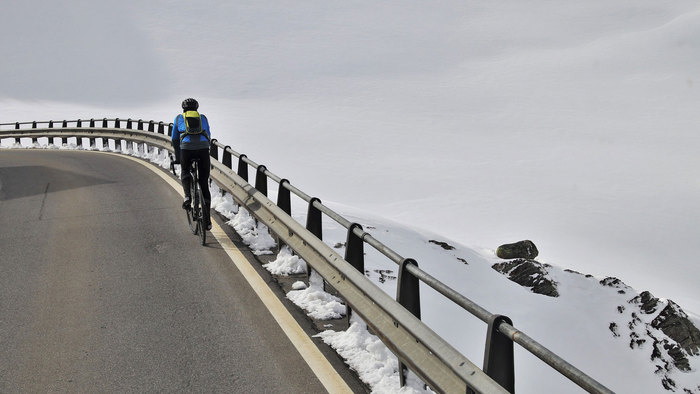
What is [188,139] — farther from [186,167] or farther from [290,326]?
[290,326]

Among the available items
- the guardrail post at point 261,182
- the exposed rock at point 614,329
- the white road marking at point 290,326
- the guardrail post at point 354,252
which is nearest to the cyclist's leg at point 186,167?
the white road marking at point 290,326

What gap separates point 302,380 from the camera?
6180 mm

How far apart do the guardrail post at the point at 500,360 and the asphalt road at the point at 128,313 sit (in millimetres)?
1886

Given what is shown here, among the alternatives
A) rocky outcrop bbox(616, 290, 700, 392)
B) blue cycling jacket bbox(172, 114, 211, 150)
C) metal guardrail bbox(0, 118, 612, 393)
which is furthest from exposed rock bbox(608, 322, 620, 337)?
blue cycling jacket bbox(172, 114, 211, 150)

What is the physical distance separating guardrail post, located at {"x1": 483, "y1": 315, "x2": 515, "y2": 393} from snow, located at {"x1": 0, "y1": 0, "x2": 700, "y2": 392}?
1609 mm

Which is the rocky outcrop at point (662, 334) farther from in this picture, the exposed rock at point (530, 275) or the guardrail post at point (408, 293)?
the guardrail post at point (408, 293)

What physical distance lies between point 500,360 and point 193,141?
730cm

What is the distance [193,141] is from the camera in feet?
35.8

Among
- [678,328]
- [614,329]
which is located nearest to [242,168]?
[614,329]

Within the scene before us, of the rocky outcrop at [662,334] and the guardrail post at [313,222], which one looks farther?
the rocky outcrop at [662,334]

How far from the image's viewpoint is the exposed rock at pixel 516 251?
29.8 m

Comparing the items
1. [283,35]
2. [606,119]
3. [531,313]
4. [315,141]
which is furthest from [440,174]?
[283,35]

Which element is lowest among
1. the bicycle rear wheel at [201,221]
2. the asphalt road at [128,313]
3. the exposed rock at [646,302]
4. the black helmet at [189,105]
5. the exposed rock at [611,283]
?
the exposed rock at [646,302]

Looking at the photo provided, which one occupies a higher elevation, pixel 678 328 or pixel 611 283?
pixel 611 283
